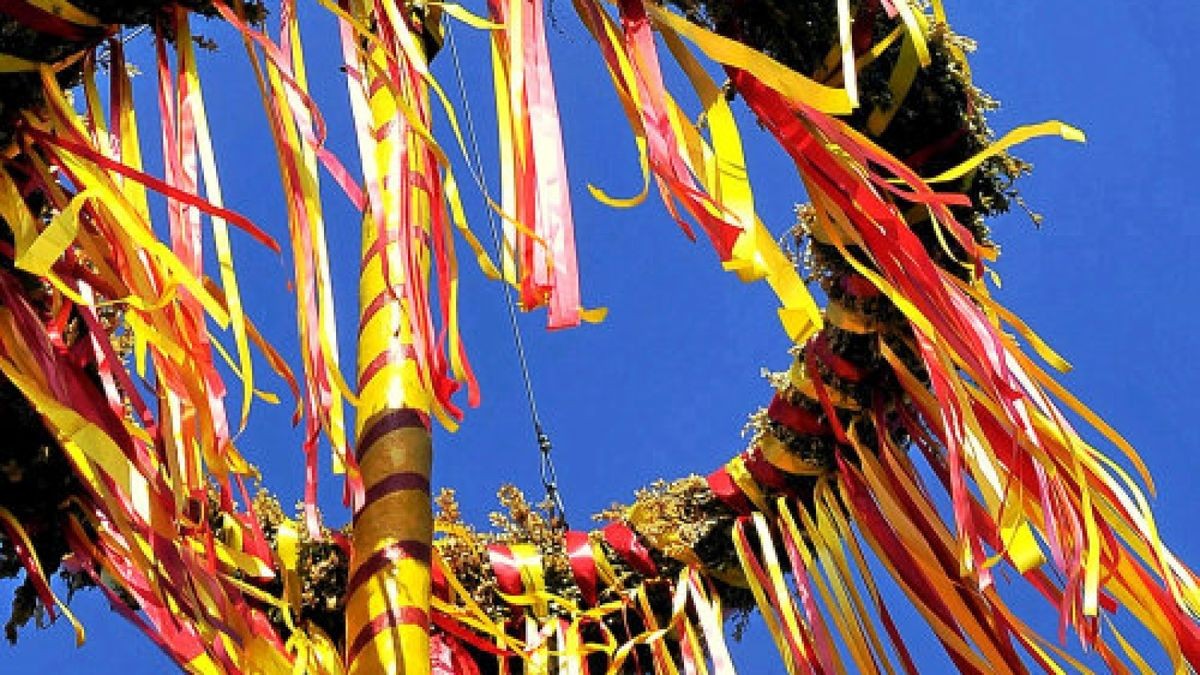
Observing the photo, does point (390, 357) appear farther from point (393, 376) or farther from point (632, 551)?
point (632, 551)

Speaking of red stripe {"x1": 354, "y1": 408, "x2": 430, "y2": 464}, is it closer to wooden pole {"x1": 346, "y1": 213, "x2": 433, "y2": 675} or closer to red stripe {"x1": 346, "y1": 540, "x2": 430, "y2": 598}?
wooden pole {"x1": 346, "y1": 213, "x2": 433, "y2": 675}

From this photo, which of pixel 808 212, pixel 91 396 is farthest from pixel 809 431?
pixel 91 396

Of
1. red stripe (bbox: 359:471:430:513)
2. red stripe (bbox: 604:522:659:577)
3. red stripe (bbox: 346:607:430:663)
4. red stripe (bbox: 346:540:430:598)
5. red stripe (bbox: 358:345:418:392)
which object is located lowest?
red stripe (bbox: 346:607:430:663)

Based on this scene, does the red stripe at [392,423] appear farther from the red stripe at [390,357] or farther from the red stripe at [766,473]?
the red stripe at [766,473]

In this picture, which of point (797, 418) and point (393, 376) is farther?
point (797, 418)

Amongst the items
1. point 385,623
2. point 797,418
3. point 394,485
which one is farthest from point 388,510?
point 797,418

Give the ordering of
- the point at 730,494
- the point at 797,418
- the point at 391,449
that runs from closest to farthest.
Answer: the point at 391,449 → the point at 797,418 → the point at 730,494

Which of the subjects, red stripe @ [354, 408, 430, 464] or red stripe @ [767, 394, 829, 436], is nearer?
red stripe @ [354, 408, 430, 464]

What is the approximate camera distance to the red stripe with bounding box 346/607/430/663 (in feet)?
Result: 5.59

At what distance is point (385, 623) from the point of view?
67.2 inches

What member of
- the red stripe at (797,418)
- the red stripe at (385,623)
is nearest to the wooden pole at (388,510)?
the red stripe at (385,623)

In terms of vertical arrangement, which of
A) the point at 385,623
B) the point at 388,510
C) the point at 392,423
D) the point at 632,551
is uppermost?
the point at 632,551

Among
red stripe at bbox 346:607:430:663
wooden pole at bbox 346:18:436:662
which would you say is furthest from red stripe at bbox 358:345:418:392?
red stripe at bbox 346:607:430:663

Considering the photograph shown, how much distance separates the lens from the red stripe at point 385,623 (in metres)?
1.70
